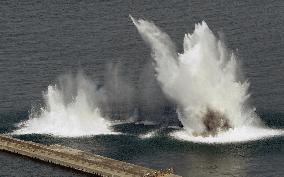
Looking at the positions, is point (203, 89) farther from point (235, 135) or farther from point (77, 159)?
point (77, 159)

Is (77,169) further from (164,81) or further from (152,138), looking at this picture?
(164,81)

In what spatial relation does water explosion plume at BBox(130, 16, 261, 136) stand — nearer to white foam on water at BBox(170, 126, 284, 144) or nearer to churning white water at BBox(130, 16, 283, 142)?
churning white water at BBox(130, 16, 283, 142)

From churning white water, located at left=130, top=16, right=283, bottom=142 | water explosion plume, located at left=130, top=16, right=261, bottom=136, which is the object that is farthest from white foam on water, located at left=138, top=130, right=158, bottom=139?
water explosion plume, located at left=130, top=16, right=261, bottom=136

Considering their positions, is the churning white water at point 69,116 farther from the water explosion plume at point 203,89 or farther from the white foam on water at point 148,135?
the water explosion plume at point 203,89

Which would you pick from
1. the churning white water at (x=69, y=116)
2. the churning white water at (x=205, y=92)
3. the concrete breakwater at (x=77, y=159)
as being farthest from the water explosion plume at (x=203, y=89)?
the concrete breakwater at (x=77, y=159)

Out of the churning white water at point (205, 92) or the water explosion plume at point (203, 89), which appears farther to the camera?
the water explosion plume at point (203, 89)

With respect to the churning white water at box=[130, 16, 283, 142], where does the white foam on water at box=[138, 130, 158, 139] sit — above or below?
below
